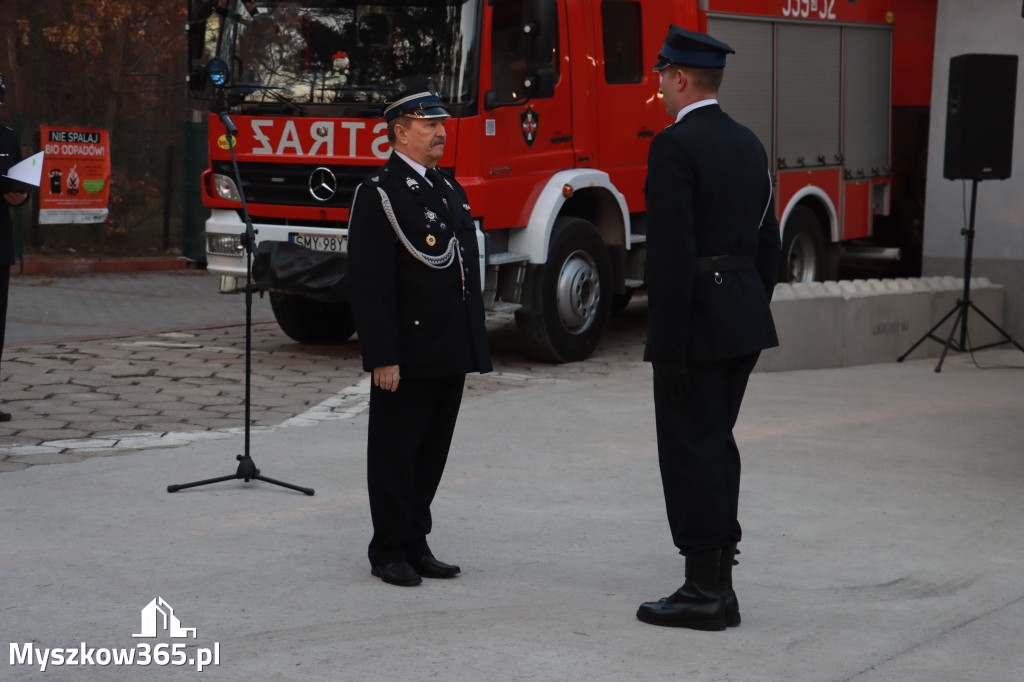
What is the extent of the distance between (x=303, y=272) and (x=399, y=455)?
5.00m

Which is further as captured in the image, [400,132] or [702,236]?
[400,132]

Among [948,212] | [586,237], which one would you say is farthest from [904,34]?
[586,237]

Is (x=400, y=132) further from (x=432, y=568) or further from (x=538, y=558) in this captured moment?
(x=538, y=558)

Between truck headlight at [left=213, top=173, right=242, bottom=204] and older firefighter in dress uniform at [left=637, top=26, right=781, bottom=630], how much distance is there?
6328 millimetres

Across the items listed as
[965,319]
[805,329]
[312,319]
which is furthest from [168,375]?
[965,319]

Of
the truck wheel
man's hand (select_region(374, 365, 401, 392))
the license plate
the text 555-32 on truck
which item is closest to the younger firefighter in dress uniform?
the text 555-32 on truck

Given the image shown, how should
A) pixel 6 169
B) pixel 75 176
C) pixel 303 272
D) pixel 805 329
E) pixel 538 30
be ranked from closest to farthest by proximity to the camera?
→ pixel 6 169 → pixel 538 30 → pixel 303 272 → pixel 805 329 → pixel 75 176

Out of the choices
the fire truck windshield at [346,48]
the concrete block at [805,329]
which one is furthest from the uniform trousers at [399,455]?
the concrete block at [805,329]

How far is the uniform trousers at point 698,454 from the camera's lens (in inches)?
179

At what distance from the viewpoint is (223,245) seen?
10539 millimetres

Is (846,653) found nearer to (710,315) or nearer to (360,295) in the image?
(710,315)

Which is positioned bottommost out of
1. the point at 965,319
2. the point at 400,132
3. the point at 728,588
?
the point at 728,588

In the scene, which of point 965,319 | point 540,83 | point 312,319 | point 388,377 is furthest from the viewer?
point 965,319

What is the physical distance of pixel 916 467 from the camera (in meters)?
7.24
